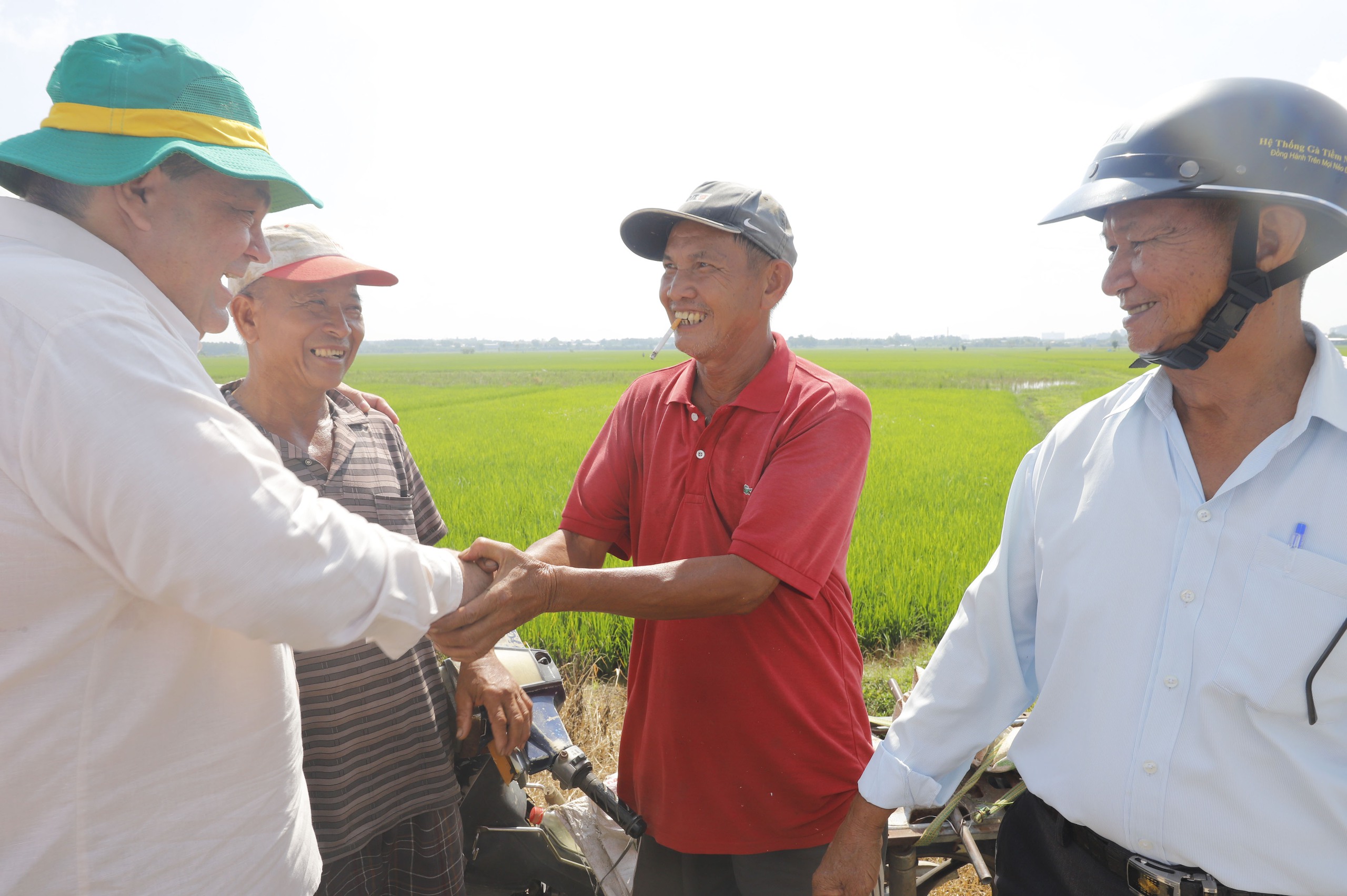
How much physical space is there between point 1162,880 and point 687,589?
3.48ft

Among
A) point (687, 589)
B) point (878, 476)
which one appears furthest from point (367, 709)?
point (878, 476)

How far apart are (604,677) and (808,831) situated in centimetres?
306

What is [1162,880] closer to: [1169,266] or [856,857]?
[856,857]

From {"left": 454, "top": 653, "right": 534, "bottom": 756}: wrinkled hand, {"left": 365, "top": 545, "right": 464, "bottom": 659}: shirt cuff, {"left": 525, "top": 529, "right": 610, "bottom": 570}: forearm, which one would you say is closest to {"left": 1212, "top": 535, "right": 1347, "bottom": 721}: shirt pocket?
{"left": 365, "top": 545, "right": 464, "bottom": 659}: shirt cuff

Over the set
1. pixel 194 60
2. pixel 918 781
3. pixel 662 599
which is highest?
pixel 194 60

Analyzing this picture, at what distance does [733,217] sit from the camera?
81.4 inches

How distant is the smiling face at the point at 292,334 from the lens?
2.20 meters

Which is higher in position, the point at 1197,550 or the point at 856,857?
the point at 1197,550

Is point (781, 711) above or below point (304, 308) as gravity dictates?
below

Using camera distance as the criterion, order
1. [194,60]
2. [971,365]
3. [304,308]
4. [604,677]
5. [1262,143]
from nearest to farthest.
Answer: [194,60], [1262,143], [304,308], [604,677], [971,365]

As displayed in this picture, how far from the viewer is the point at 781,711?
6.33ft

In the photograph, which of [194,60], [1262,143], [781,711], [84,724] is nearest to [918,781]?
[781,711]

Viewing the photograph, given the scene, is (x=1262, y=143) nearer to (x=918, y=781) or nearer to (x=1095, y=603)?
(x=1095, y=603)

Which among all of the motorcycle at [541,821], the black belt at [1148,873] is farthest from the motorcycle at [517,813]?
the black belt at [1148,873]
